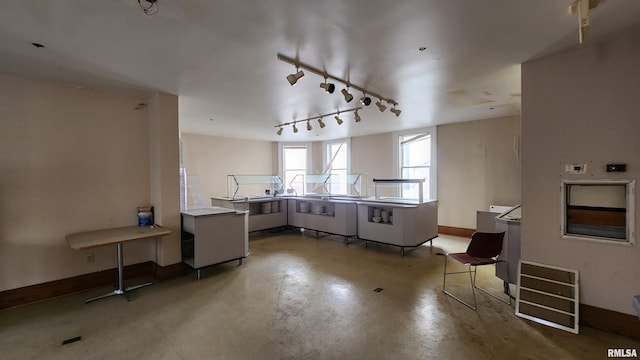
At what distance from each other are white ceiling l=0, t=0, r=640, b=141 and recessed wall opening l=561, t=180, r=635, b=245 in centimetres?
133

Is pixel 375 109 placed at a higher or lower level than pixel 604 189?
higher

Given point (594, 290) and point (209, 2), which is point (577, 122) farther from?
point (209, 2)

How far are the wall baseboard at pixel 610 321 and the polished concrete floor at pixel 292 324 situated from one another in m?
0.06

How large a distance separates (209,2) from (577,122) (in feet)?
10.8

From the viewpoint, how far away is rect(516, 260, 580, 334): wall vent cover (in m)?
2.40

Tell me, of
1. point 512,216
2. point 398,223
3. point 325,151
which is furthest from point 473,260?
point 325,151

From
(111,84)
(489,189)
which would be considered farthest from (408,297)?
(111,84)

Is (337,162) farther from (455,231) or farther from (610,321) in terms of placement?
(610,321)

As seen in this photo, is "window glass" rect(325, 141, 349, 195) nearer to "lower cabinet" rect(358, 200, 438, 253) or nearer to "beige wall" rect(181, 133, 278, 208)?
"beige wall" rect(181, 133, 278, 208)

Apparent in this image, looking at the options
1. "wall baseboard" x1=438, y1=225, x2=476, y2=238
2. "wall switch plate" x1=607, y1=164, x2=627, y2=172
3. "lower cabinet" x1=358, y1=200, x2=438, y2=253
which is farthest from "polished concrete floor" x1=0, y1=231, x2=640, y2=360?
"wall baseboard" x1=438, y1=225, x2=476, y2=238

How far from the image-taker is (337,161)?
835 centimetres

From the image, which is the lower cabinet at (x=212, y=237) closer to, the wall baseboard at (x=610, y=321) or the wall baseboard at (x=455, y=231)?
the wall baseboard at (x=610, y=321)

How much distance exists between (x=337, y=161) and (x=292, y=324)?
6230 millimetres

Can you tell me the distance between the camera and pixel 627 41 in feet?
7.29
